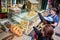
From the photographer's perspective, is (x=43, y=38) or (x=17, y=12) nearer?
(x=43, y=38)

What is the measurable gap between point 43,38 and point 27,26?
831mm

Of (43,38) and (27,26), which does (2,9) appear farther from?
(43,38)

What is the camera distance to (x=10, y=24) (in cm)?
249

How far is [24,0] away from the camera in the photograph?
11.3ft

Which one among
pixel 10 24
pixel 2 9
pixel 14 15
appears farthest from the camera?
pixel 14 15

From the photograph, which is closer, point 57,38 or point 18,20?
point 18,20

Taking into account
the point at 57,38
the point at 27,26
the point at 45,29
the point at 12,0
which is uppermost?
the point at 12,0

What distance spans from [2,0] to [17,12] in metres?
0.51

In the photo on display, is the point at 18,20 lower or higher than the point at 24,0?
lower

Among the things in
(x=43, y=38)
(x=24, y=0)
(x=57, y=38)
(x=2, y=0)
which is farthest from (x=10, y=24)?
(x=57, y=38)

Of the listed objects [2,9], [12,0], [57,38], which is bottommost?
[57,38]

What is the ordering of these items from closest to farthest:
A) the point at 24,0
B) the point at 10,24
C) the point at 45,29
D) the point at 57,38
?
the point at 45,29, the point at 10,24, the point at 24,0, the point at 57,38

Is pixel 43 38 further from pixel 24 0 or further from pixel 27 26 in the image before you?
pixel 24 0

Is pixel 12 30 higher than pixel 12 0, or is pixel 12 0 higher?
pixel 12 0
